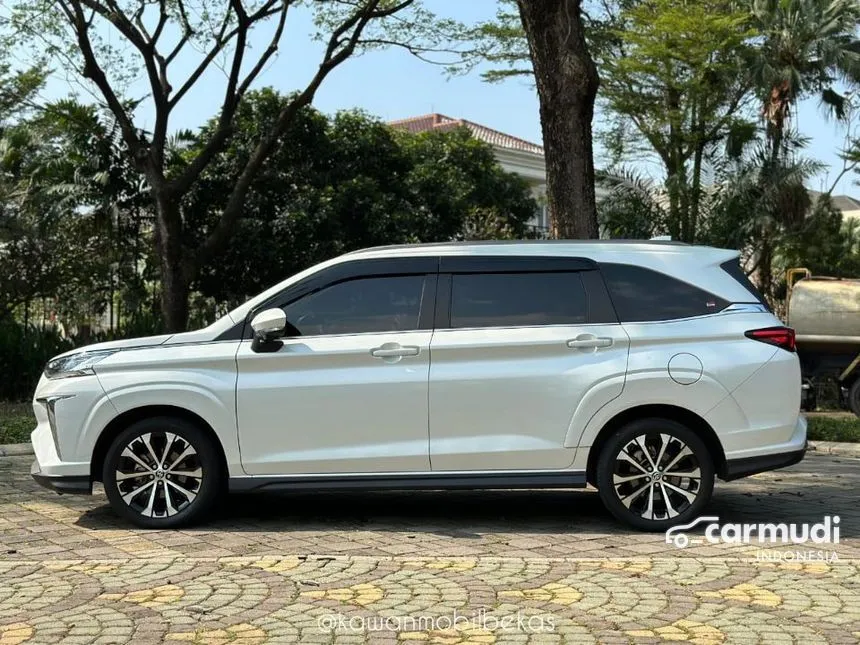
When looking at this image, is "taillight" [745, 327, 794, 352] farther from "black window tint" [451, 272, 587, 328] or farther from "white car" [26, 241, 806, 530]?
"black window tint" [451, 272, 587, 328]

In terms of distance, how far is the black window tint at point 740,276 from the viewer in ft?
24.6

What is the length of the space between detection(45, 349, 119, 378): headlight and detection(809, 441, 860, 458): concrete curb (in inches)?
324

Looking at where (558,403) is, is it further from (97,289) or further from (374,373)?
(97,289)

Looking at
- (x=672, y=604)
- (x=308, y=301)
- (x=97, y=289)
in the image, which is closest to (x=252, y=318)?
(x=308, y=301)

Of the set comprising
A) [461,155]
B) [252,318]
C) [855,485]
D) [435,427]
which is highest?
[461,155]

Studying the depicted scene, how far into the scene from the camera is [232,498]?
8734 millimetres

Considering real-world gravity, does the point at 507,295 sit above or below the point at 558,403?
above

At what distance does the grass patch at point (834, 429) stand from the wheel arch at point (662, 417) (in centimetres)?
640

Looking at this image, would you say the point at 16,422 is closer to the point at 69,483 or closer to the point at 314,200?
the point at 69,483

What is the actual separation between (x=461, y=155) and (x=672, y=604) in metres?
29.5

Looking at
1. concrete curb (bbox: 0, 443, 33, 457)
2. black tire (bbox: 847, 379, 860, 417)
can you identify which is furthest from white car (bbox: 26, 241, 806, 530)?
black tire (bbox: 847, 379, 860, 417)

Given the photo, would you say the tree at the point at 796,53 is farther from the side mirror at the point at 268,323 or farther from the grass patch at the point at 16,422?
the side mirror at the point at 268,323

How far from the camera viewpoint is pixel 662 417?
24.2 ft
